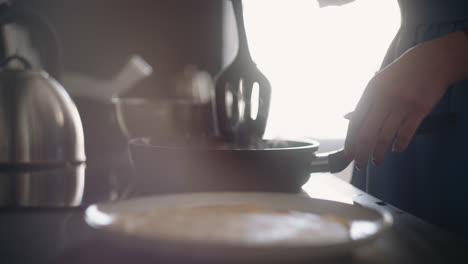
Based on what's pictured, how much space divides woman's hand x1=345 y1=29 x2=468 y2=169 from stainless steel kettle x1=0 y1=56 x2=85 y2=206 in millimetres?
417

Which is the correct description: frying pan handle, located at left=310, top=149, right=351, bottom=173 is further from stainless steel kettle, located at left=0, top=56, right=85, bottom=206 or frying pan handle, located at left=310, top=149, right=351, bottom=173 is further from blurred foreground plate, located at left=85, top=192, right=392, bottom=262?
stainless steel kettle, located at left=0, top=56, right=85, bottom=206

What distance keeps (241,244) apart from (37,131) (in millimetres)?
620

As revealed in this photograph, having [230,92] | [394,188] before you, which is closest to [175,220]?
[230,92]

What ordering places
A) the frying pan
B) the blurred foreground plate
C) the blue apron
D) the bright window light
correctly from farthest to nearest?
the bright window light < the blue apron < the frying pan < the blurred foreground plate

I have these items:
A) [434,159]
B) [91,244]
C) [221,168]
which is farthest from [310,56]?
[91,244]

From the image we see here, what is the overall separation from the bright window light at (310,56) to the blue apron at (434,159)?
3.91ft

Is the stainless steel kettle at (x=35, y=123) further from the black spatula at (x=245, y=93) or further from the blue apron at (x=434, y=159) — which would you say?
the blue apron at (x=434, y=159)

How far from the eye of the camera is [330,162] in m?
0.57

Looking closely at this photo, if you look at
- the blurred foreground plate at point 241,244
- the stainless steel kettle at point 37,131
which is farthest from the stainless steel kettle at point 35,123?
the blurred foreground plate at point 241,244

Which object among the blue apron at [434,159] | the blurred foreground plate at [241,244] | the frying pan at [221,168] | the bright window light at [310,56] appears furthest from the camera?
the bright window light at [310,56]

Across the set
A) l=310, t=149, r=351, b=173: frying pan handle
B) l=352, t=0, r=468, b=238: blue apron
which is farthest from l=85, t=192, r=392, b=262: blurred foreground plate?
l=352, t=0, r=468, b=238: blue apron

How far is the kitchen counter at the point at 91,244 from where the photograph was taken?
304 millimetres

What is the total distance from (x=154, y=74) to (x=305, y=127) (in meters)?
1.03

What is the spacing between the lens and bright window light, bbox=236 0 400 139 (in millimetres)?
2072
